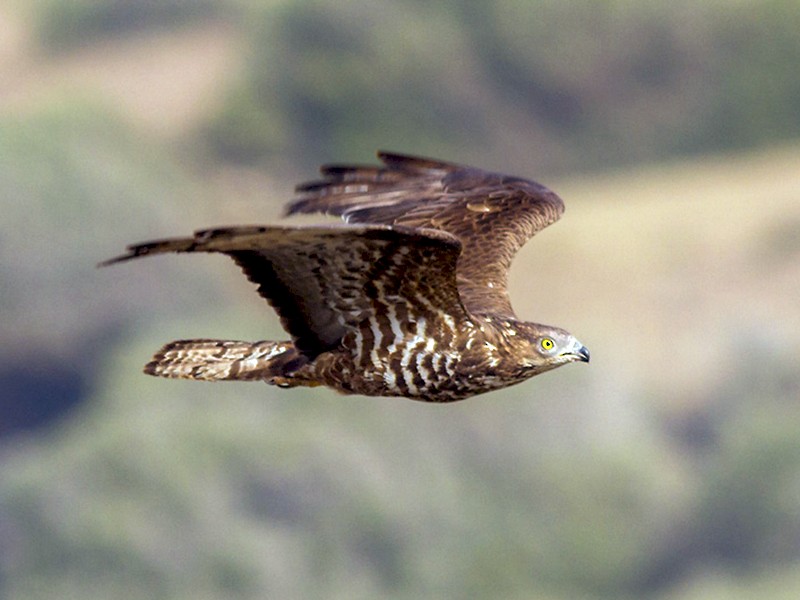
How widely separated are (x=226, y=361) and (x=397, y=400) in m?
30.0

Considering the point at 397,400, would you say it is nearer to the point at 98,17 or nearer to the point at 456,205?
the point at 98,17

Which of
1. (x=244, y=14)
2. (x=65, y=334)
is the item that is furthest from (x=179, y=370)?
(x=244, y=14)

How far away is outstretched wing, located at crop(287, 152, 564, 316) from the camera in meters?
13.2

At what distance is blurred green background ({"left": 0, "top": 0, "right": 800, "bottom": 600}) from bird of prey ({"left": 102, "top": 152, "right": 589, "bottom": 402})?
23.6 metres

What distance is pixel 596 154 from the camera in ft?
199

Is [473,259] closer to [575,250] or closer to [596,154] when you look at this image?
[575,250]

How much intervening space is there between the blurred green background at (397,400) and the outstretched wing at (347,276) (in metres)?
25.3

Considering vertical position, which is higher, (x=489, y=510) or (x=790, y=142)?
(x=790, y=142)

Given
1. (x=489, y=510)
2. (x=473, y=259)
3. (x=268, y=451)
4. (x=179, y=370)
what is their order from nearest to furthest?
(x=179, y=370)
(x=473, y=259)
(x=268, y=451)
(x=489, y=510)

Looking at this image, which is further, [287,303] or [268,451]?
[268,451]

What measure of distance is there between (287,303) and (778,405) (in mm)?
35201

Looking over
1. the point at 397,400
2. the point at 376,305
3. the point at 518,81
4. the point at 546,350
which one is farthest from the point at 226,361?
the point at 518,81

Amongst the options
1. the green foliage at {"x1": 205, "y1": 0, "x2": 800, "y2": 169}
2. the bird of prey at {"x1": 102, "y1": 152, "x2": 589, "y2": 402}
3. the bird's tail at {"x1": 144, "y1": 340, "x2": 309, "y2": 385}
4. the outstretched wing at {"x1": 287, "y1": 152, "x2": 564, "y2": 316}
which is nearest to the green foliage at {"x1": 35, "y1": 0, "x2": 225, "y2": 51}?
the green foliage at {"x1": 205, "y1": 0, "x2": 800, "y2": 169}

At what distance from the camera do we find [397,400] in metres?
42.4
